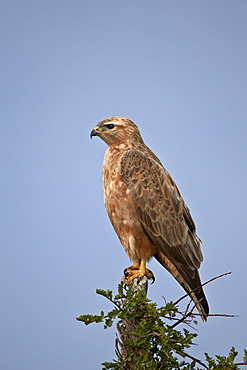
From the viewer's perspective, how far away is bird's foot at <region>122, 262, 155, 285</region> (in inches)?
233

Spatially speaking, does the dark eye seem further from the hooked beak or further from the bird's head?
the hooked beak

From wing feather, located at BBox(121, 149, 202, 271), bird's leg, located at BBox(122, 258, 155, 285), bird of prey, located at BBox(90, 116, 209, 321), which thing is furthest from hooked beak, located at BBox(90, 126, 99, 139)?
bird's leg, located at BBox(122, 258, 155, 285)

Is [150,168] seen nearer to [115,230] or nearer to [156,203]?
[156,203]

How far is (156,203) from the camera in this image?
596cm

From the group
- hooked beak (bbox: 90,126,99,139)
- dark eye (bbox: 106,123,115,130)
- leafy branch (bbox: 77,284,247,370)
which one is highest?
dark eye (bbox: 106,123,115,130)

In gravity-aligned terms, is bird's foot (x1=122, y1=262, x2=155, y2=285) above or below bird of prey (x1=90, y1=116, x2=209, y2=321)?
below

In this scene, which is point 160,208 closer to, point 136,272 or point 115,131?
point 136,272

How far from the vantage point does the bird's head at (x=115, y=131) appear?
6.34 m

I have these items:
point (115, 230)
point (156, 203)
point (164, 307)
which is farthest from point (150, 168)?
point (164, 307)

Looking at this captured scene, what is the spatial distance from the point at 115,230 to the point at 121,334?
154 cm

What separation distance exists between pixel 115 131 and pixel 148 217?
1275 millimetres

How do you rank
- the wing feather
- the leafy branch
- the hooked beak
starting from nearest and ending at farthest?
the leafy branch < the wing feather < the hooked beak

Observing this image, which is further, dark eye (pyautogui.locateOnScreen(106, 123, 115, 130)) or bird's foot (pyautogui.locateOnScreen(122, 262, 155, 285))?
dark eye (pyautogui.locateOnScreen(106, 123, 115, 130))

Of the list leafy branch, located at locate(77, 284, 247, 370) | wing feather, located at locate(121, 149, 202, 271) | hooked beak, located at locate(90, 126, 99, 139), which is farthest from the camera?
hooked beak, located at locate(90, 126, 99, 139)
